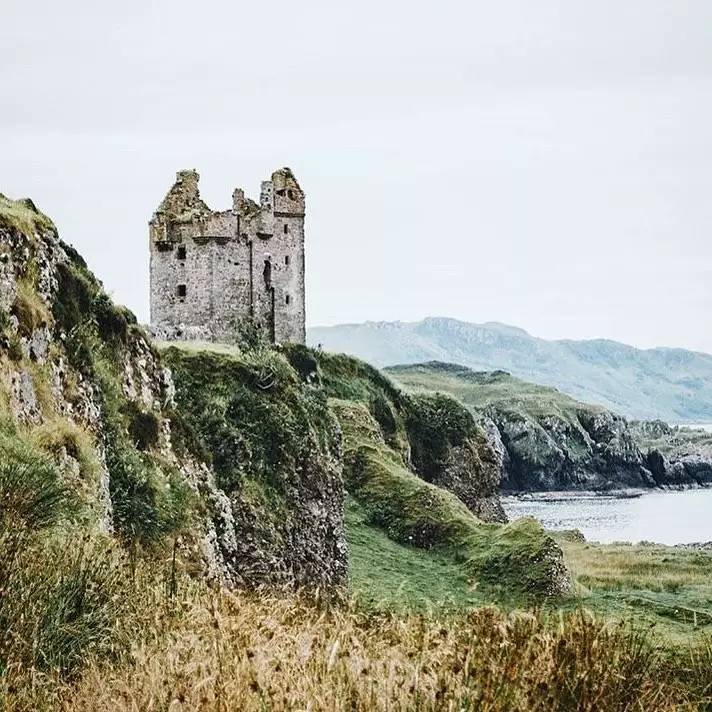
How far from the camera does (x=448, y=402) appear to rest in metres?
59.7

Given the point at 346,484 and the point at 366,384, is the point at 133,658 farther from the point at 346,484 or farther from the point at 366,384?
the point at 366,384

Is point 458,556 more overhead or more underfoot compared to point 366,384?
more underfoot

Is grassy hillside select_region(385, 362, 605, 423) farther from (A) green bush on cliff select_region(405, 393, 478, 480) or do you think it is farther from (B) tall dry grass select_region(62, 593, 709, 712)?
(B) tall dry grass select_region(62, 593, 709, 712)

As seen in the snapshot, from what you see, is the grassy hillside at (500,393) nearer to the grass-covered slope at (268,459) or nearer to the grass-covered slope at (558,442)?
the grass-covered slope at (558,442)

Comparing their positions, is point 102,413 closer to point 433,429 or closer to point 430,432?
point 430,432

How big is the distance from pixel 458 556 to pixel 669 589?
765cm

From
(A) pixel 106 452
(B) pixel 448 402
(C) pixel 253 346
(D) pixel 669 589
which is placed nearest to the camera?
(A) pixel 106 452

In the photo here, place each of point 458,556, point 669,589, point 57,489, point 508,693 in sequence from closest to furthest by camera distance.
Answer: point 508,693, point 57,489, point 458,556, point 669,589

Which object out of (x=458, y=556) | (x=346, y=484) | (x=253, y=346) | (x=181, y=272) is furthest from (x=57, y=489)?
(x=181, y=272)

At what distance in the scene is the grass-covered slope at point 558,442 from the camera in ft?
433

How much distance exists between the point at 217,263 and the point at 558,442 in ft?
311

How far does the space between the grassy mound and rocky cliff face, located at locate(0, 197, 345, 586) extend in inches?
477

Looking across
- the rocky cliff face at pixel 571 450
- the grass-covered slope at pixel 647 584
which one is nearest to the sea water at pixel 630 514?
the rocky cliff face at pixel 571 450

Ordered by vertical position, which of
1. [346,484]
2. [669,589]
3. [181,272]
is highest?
[181,272]
